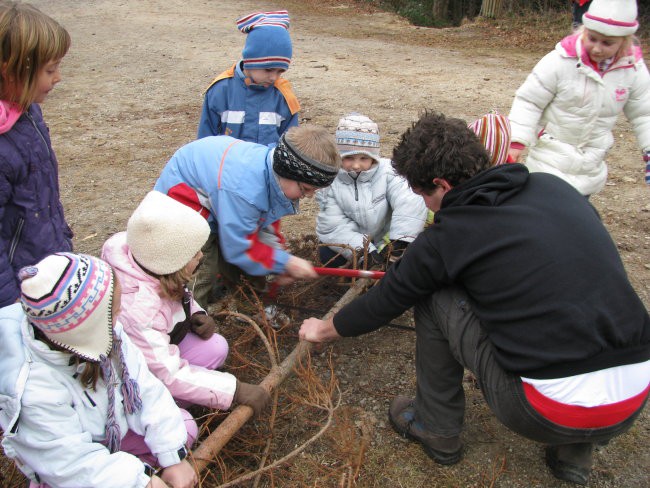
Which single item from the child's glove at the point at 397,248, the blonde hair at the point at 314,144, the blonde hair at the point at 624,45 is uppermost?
the blonde hair at the point at 624,45

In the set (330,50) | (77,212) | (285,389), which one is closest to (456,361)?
(285,389)

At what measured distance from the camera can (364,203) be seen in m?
3.38

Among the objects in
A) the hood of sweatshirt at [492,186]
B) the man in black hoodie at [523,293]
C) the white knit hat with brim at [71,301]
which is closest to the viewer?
the white knit hat with brim at [71,301]

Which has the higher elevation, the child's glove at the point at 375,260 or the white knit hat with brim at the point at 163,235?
the white knit hat with brim at the point at 163,235

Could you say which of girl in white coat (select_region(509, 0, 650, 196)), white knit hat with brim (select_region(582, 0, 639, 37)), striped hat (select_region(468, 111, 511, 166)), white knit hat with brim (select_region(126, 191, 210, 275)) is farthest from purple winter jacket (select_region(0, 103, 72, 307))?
white knit hat with brim (select_region(582, 0, 639, 37))

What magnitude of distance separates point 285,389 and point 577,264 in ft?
5.03

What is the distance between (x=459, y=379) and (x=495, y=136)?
135cm

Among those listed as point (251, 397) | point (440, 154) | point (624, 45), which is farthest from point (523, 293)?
point (624, 45)

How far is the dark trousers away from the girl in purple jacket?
156 centimetres

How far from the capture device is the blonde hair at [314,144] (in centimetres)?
248

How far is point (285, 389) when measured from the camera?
9.04 feet

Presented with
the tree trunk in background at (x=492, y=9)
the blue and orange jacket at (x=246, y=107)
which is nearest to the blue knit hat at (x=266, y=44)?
the blue and orange jacket at (x=246, y=107)

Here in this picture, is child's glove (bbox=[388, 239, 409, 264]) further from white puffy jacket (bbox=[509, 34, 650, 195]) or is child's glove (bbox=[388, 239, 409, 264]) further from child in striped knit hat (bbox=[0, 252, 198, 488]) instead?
child in striped knit hat (bbox=[0, 252, 198, 488])

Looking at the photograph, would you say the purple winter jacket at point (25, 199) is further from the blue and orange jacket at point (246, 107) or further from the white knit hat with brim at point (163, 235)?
the blue and orange jacket at point (246, 107)
